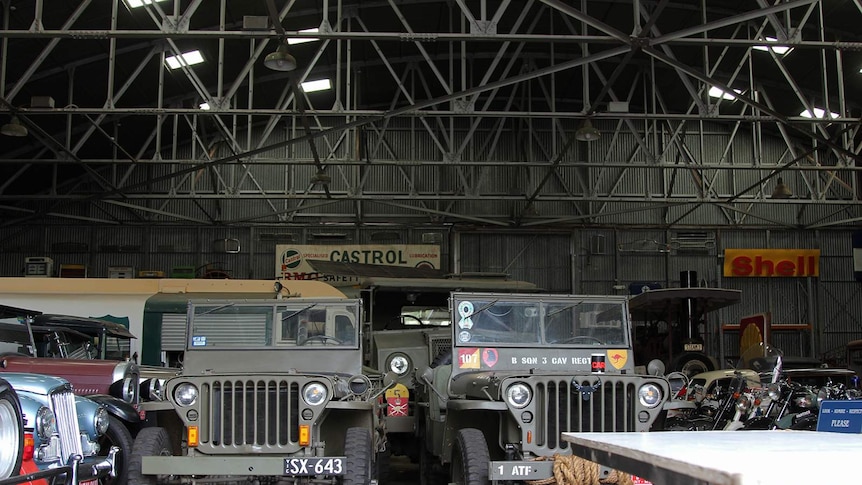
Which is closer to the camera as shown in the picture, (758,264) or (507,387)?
(507,387)

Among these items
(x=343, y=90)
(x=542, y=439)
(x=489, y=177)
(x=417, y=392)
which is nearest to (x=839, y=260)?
(x=489, y=177)

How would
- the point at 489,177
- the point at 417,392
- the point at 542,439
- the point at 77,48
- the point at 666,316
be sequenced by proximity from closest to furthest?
the point at 542,439 < the point at 417,392 < the point at 77,48 < the point at 666,316 < the point at 489,177

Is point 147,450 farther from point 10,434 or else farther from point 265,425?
point 10,434

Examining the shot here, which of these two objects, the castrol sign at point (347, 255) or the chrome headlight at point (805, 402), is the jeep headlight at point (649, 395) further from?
the castrol sign at point (347, 255)

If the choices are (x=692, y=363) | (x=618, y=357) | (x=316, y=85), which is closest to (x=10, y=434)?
(x=618, y=357)

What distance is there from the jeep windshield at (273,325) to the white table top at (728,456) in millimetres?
4582

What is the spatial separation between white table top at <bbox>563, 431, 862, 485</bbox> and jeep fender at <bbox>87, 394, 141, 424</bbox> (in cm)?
598

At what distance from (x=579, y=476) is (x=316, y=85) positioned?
17.6m

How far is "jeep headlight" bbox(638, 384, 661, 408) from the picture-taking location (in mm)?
6699

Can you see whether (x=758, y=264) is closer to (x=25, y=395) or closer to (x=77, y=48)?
(x=77, y=48)

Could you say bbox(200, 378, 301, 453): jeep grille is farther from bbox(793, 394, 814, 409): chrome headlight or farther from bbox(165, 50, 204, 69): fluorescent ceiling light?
bbox(165, 50, 204, 69): fluorescent ceiling light

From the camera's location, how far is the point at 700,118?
15844mm

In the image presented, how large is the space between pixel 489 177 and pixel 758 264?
8.40 meters

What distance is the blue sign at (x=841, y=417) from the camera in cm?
638
